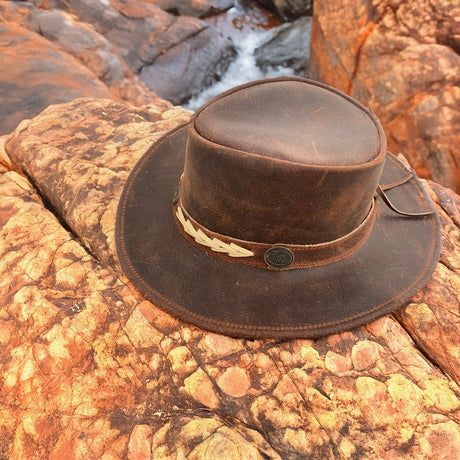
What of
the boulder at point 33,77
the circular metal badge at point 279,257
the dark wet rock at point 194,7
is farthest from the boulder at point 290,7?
the circular metal badge at point 279,257

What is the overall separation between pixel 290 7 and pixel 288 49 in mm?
1345

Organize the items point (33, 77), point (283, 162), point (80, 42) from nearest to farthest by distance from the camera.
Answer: point (283, 162), point (33, 77), point (80, 42)

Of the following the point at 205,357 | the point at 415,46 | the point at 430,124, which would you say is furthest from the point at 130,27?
the point at 205,357

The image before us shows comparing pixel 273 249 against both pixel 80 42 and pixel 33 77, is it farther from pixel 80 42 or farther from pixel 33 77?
pixel 80 42

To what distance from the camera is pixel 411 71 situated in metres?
3.33

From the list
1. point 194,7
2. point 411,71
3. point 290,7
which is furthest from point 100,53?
point 290,7

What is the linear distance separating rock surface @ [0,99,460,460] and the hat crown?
16.1 inches

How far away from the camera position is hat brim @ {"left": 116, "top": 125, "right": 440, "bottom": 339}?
4.36 feet

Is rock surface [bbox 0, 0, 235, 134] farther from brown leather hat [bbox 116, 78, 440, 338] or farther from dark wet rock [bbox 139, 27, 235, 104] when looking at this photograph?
brown leather hat [bbox 116, 78, 440, 338]

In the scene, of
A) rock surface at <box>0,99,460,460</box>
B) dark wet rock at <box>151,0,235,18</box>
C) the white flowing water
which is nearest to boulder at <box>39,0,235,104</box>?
the white flowing water

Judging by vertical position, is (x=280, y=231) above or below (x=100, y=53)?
above

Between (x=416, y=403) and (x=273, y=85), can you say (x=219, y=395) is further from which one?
(x=273, y=85)

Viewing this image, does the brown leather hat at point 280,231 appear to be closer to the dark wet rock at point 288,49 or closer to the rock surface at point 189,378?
the rock surface at point 189,378

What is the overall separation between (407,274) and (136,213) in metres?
1.07
